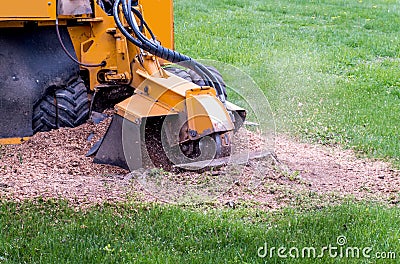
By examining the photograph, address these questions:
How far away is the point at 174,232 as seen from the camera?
185 inches

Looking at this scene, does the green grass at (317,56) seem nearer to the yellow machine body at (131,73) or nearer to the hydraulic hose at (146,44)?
the hydraulic hose at (146,44)

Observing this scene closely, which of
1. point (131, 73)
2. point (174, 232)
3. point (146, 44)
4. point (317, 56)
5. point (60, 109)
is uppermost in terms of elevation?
point (146, 44)

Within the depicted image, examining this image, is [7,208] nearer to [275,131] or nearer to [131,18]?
[131,18]

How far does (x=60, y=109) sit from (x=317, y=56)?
596 centimetres

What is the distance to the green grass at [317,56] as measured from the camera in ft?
25.9

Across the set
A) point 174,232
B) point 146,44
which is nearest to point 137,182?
point 174,232

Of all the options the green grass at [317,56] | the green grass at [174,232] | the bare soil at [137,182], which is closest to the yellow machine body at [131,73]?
the bare soil at [137,182]

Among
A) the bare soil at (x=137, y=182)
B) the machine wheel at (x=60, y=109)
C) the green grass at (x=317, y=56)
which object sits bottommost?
the green grass at (x=317, y=56)

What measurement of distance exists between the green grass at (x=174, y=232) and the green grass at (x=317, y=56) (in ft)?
6.58

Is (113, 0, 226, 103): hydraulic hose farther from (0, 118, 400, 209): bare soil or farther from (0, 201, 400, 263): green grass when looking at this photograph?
(0, 201, 400, 263): green grass

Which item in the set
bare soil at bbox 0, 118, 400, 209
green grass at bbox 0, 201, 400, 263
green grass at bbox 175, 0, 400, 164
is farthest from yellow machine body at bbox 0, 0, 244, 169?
green grass at bbox 175, 0, 400, 164

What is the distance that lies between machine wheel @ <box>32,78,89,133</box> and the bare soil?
0.33 ft

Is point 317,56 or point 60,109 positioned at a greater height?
point 60,109

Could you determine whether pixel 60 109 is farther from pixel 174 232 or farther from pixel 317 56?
pixel 317 56
